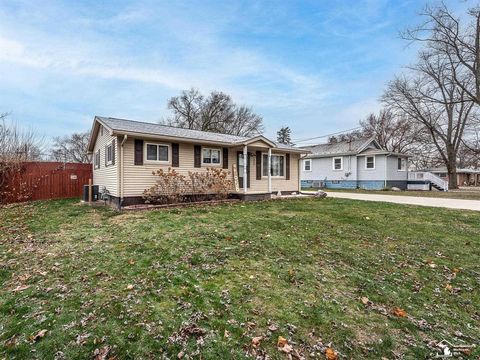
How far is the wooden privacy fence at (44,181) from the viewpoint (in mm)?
12812

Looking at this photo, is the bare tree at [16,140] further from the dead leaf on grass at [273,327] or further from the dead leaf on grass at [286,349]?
the dead leaf on grass at [286,349]

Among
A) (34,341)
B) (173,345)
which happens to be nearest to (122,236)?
(34,341)

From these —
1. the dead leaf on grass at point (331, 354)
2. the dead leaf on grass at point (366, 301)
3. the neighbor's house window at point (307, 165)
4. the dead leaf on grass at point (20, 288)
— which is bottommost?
the dead leaf on grass at point (331, 354)

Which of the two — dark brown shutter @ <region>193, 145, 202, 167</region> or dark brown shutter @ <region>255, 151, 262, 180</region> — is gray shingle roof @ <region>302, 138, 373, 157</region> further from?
dark brown shutter @ <region>193, 145, 202, 167</region>

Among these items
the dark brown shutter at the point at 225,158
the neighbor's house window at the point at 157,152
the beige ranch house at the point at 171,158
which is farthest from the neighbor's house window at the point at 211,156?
the neighbor's house window at the point at 157,152

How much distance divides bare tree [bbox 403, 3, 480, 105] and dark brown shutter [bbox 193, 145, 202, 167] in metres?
17.6

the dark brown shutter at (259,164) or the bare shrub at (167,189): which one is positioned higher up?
the dark brown shutter at (259,164)

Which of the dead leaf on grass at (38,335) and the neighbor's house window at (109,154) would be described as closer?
the dead leaf on grass at (38,335)

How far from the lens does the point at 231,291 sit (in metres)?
3.53

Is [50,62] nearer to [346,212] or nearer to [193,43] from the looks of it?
[193,43]

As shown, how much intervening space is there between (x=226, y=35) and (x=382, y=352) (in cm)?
1437

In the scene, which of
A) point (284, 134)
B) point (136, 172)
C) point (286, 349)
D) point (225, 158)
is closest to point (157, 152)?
point (136, 172)

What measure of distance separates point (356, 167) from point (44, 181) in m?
24.1

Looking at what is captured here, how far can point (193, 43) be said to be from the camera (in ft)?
45.6
